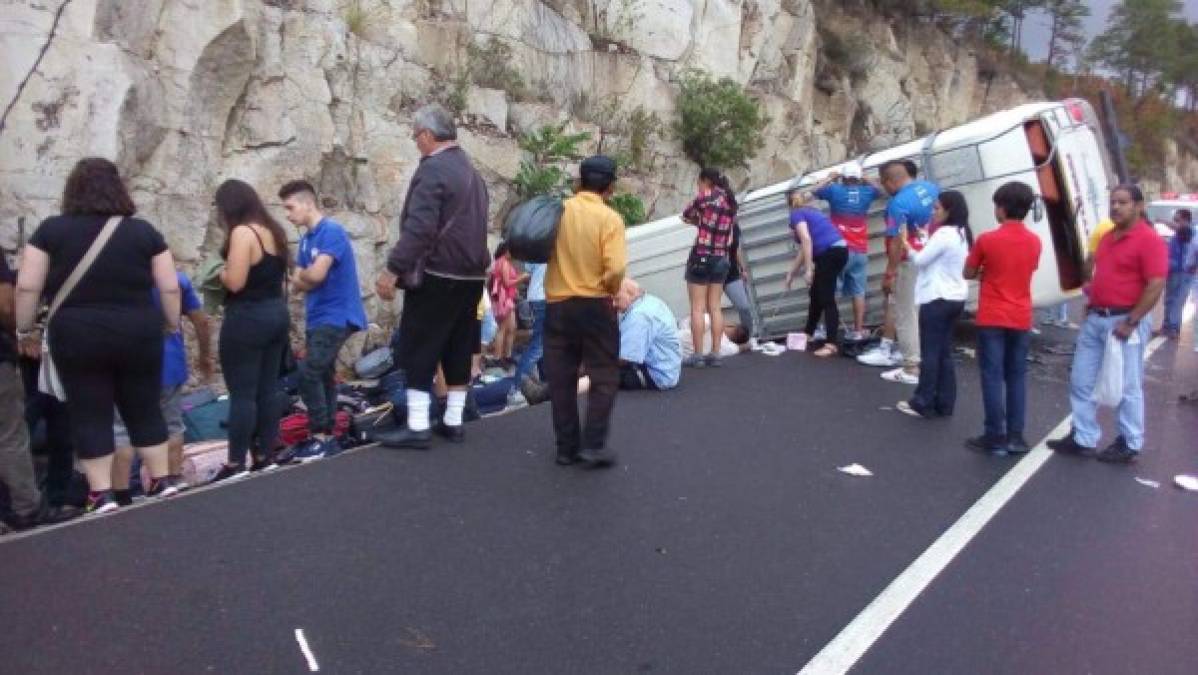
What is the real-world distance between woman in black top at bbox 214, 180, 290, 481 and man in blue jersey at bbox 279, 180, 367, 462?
518 mm

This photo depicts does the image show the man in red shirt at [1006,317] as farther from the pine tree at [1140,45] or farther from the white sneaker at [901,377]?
the pine tree at [1140,45]

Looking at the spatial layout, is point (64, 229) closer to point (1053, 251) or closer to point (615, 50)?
point (1053, 251)

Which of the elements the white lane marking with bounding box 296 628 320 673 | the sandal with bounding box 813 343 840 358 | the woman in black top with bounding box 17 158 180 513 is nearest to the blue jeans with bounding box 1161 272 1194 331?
the sandal with bounding box 813 343 840 358

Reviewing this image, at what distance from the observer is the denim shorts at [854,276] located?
10680 millimetres

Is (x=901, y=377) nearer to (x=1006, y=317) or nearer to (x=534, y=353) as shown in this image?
(x=1006, y=317)

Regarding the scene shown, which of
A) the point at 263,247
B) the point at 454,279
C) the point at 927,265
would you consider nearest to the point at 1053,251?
the point at 927,265

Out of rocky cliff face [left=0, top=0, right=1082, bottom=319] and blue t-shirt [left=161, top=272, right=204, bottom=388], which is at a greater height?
rocky cliff face [left=0, top=0, right=1082, bottom=319]

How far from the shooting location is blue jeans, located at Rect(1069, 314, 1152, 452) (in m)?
6.79

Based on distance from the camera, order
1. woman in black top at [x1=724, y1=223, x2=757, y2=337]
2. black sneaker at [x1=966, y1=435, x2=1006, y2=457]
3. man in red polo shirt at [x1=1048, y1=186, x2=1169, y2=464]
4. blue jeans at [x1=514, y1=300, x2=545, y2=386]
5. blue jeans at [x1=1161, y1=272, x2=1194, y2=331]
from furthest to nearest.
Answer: blue jeans at [x1=1161, y1=272, x2=1194, y2=331] < woman in black top at [x1=724, y1=223, x2=757, y2=337] < blue jeans at [x1=514, y1=300, x2=545, y2=386] < black sneaker at [x1=966, y1=435, x2=1006, y2=457] < man in red polo shirt at [x1=1048, y1=186, x2=1169, y2=464]

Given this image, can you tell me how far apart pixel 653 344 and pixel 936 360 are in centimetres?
212

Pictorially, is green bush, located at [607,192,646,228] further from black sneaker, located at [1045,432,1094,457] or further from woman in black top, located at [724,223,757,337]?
black sneaker, located at [1045,432,1094,457]

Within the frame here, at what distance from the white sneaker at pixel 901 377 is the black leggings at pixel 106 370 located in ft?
20.5

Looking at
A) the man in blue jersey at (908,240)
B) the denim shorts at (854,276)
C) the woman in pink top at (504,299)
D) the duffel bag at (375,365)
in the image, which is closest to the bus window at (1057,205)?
the man in blue jersey at (908,240)

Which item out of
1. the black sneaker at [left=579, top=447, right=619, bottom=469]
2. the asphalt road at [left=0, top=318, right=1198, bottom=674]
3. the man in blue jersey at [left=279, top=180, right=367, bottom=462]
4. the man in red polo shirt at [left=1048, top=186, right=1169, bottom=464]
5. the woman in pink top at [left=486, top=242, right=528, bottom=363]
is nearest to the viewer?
the asphalt road at [left=0, top=318, right=1198, bottom=674]
